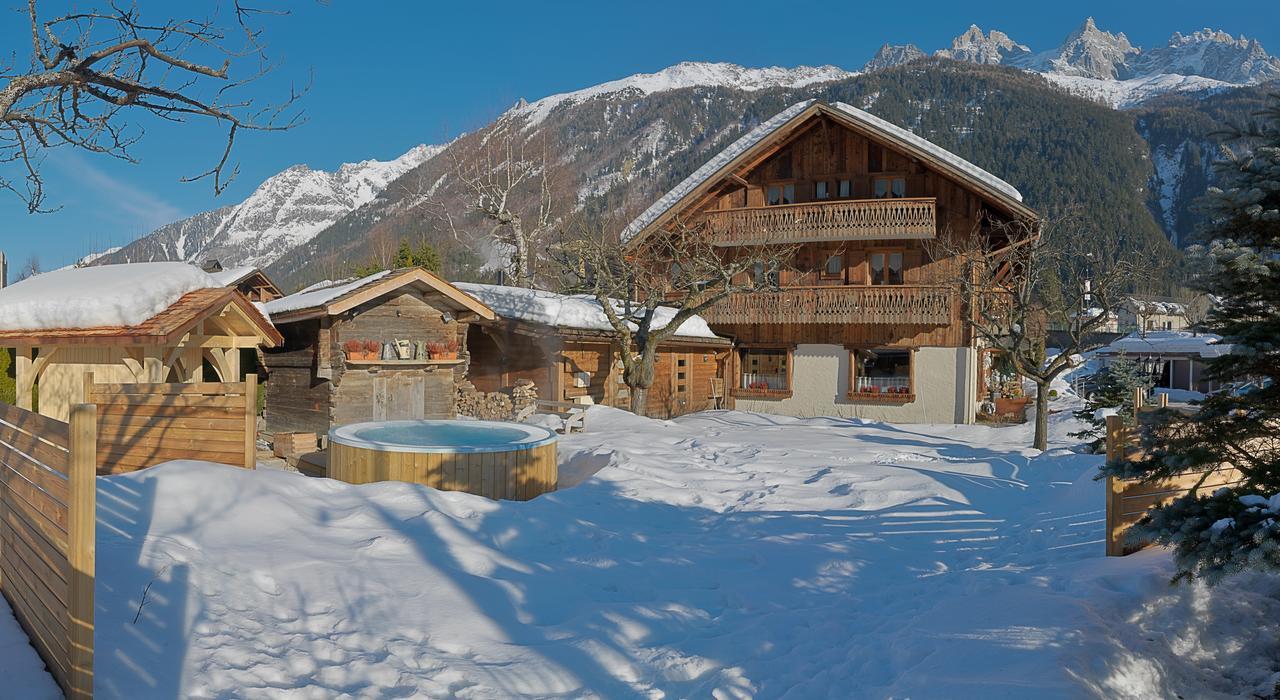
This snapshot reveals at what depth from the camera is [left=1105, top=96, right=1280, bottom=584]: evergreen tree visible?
14.8 feet

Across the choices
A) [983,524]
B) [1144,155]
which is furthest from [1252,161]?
[1144,155]

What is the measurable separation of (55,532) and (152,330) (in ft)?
22.6

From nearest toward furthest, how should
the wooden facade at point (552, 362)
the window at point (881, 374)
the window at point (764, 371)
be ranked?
the wooden facade at point (552, 362)
the window at point (881, 374)
the window at point (764, 371)

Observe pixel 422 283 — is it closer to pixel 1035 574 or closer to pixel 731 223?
pixel 731 223

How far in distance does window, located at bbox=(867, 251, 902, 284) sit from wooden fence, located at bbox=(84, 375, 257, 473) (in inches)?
737

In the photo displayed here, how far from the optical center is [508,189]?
94.6 feet

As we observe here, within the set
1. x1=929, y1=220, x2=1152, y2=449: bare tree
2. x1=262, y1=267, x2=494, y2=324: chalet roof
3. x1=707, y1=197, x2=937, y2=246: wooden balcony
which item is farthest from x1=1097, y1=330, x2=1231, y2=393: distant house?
x1=262, y1=267, x2=494, y2=324: chalet roof

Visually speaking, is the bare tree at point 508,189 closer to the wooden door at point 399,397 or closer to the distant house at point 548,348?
the distant house at point 548,348

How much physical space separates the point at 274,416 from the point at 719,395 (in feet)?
42.6

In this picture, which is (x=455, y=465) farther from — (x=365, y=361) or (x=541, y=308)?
(x=541, y=308)

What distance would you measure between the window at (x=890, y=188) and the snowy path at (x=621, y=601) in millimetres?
14893

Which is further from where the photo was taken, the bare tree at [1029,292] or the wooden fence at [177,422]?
the bare tree at [1029,292]

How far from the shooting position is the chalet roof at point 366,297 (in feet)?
49.1

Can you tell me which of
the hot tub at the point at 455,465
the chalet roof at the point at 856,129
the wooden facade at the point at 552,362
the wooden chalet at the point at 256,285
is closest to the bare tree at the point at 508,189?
the chalet roof at the point at 856,129
